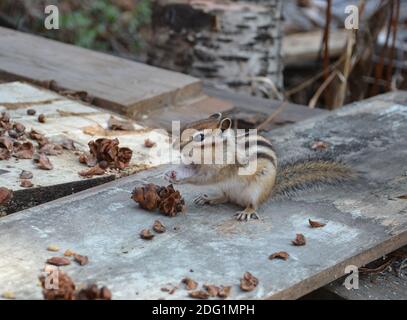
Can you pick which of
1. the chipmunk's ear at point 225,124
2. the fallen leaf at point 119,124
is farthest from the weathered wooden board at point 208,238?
the fallen leaf at point 119,124

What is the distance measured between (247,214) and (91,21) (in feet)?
19.6

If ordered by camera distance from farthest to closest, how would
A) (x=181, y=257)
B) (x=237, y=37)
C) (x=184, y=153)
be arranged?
(x=237, y=37) < (x=184, y=153) < (x=181, y=257)

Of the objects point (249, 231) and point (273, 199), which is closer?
point (249, 231)

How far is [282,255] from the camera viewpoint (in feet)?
9.35

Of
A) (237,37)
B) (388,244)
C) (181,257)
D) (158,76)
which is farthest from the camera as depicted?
(237,37)

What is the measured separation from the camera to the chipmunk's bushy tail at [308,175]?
3.51m

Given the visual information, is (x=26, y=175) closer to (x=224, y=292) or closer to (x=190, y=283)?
(x=190, y=283)

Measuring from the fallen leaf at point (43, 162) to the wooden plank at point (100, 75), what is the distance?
35.5 inches

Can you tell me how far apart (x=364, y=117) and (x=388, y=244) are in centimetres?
167

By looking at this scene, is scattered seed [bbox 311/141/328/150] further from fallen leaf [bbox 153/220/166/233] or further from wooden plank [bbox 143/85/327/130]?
fallen leaf [bbox 153/220/166/233]

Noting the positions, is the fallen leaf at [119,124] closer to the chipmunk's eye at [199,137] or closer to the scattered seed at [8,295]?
the chipmunk's eye at [199,137]

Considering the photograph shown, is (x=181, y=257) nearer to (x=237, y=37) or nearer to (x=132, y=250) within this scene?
(x=132, y=250)

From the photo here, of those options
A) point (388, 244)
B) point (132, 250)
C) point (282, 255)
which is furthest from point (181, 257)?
point (388, 244)

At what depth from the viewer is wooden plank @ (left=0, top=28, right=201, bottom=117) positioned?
15.3 feet
